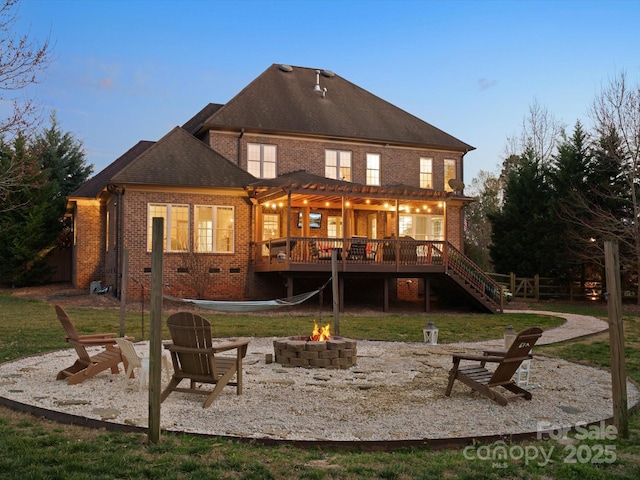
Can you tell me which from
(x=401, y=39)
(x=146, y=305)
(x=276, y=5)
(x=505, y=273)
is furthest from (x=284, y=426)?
(x=505, y=273)

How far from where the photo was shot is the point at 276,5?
23922mm

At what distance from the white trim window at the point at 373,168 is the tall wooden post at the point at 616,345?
862 inches

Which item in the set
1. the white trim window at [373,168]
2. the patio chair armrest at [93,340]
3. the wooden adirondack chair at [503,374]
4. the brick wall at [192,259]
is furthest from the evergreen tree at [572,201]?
the patio chair armrest at [93,340]

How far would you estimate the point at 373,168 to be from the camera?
93.0 ft

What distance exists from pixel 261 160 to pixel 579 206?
14224 millimetres

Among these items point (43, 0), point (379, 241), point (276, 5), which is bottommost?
point (379, 241)

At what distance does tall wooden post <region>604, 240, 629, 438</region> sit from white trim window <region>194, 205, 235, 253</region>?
60.6ft

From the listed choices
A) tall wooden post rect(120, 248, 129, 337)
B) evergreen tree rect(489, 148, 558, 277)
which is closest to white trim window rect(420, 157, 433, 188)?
evergreen tree rect(489, 148, 558, 277)

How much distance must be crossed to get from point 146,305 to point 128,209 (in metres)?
3.68

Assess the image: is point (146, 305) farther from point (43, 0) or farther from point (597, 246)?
point (597, 246)

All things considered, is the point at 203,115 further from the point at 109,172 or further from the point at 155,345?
the point at 155,345

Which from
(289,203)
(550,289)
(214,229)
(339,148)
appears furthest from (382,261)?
(550,289)

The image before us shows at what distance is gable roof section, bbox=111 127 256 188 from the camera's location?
22641 mm

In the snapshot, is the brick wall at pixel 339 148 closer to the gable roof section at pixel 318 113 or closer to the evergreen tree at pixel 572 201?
the gable roof section at pixel 318 113
